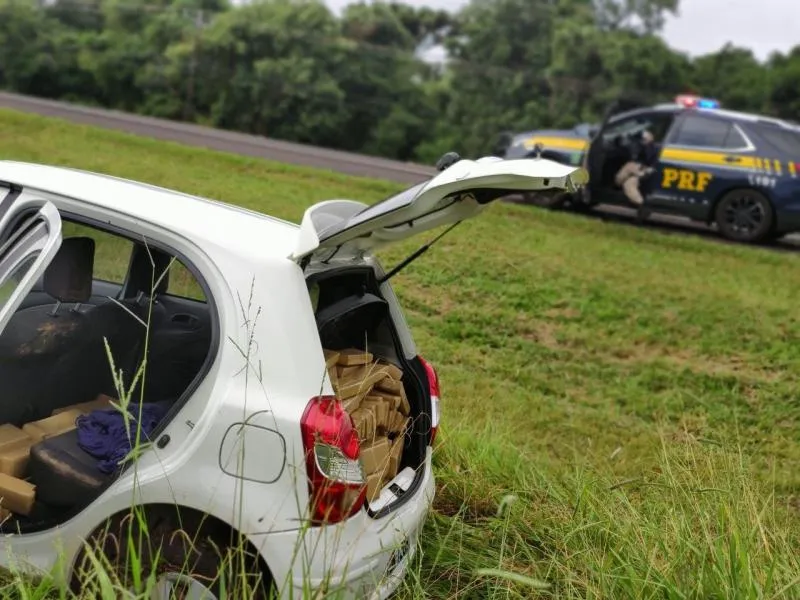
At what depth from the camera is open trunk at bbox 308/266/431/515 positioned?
3023 millimetres

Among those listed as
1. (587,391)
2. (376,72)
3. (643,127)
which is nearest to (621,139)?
(643,127)

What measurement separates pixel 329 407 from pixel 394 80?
36032 mm

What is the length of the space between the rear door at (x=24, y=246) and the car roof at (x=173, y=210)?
4.5 inches

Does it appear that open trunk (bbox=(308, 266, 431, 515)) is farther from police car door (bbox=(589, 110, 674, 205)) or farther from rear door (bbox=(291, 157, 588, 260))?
police car door (bbox=(589, 110, 674, 205))

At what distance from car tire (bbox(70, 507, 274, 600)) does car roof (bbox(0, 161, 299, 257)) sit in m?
0.87

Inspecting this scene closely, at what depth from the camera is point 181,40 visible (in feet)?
124

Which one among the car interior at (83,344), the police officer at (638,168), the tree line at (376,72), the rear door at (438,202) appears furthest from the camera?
the tree line at (376,72)

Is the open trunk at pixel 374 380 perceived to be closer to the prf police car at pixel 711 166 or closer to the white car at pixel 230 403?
the white car at pixel 230 403

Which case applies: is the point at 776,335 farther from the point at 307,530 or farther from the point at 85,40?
the point at 85,40

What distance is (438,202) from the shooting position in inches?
110

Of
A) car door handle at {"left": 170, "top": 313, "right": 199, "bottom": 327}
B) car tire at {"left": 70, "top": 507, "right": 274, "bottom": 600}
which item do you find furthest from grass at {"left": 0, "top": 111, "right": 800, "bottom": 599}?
car door handle at {"left": 170, "top": 313, "right": 199, "bottom": 327}

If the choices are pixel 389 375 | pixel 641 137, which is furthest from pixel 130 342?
pixel 641 137

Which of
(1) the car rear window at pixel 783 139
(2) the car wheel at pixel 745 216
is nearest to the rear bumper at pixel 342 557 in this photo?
(2) the car wheel at pixel 745 216

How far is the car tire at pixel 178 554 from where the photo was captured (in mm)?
2613
